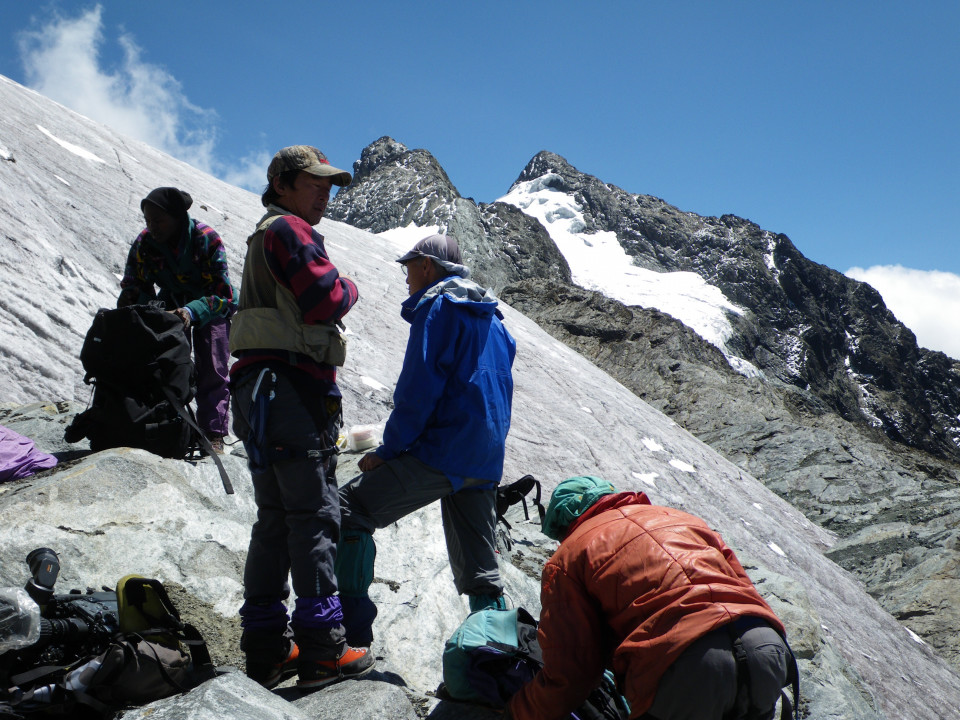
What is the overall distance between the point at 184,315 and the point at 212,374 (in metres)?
0.77

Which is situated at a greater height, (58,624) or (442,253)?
(442,253)

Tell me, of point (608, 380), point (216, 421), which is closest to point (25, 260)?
point (216, 421)

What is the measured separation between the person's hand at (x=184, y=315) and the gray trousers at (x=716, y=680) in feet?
15.0

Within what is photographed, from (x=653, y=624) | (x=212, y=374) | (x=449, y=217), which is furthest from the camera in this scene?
(x=449, y=217)

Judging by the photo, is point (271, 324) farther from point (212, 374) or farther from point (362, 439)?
point (362, 439)

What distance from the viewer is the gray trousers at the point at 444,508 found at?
12.7 ft

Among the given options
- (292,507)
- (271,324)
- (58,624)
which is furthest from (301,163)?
(58,624)

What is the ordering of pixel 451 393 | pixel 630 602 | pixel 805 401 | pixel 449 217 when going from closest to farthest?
pixel 630 602 < pixel 451 393 < pixel 805 401 < pixel 449 217

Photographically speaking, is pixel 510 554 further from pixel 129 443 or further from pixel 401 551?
pixel 129 443

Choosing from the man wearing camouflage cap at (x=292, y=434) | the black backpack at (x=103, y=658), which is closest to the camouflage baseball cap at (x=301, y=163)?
the man wearing camouflage cap at (x=292, y=434)

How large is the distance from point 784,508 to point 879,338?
11438 centimetres

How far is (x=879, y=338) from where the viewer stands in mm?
117375

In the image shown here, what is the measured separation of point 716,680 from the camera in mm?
2652

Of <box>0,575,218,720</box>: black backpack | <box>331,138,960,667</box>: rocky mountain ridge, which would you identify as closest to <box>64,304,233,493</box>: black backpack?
<box>0,575,218,720</box>: black backpack
